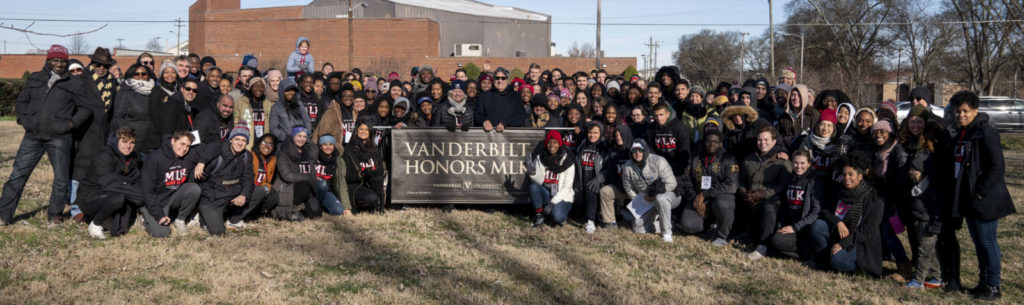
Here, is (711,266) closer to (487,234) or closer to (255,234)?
(487,234)

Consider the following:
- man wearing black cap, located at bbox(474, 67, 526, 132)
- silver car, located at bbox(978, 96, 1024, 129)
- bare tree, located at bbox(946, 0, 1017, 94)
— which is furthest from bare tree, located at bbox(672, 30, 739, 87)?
man wearing black cap, located at bbox(474, 67, 526, 132)

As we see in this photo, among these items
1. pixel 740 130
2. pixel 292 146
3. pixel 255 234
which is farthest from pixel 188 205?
pixel 740 130

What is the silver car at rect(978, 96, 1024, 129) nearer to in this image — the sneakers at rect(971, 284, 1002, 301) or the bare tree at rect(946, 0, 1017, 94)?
the bare tree at rect(946, 0, 1017, 94)

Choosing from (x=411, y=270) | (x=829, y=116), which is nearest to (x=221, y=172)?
(x=411, y=270)

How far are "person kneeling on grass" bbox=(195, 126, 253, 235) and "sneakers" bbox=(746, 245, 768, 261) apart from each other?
5.23m

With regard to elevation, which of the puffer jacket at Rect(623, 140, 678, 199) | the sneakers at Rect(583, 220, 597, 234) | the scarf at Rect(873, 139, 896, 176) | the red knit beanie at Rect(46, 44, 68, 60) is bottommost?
the sneakers at Rect(583, 220, 597, 234)

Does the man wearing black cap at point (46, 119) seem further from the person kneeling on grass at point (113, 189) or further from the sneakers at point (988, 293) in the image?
the sneakers at point (988, 293)

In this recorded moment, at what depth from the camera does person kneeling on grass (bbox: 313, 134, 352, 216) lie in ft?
28.6

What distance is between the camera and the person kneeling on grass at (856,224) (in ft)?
21.0

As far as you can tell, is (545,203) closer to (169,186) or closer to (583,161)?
(583,161)

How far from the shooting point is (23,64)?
54.2 meters

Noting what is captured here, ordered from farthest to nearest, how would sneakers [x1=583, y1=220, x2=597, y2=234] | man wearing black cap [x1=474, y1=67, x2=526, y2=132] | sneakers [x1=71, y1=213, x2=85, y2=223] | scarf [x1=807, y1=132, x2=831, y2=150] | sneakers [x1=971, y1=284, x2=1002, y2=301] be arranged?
1. man wearing black cap [x1=474, y1=67, x2=526, y2=132]
2. sneakers [x1=583, y1=220, x2=597, y2=234]
3. sneakers [x1=71, y1=213, x2=85, y2=223]
4. scarf [x1=807, y1=132, x2=831, y2=150]
5. sneakers [x1=971, y1=284, x2=1002, y2=301]

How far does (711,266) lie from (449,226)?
311 cm

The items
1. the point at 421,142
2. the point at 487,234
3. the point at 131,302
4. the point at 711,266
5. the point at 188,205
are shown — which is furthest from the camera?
the point at 421,142
